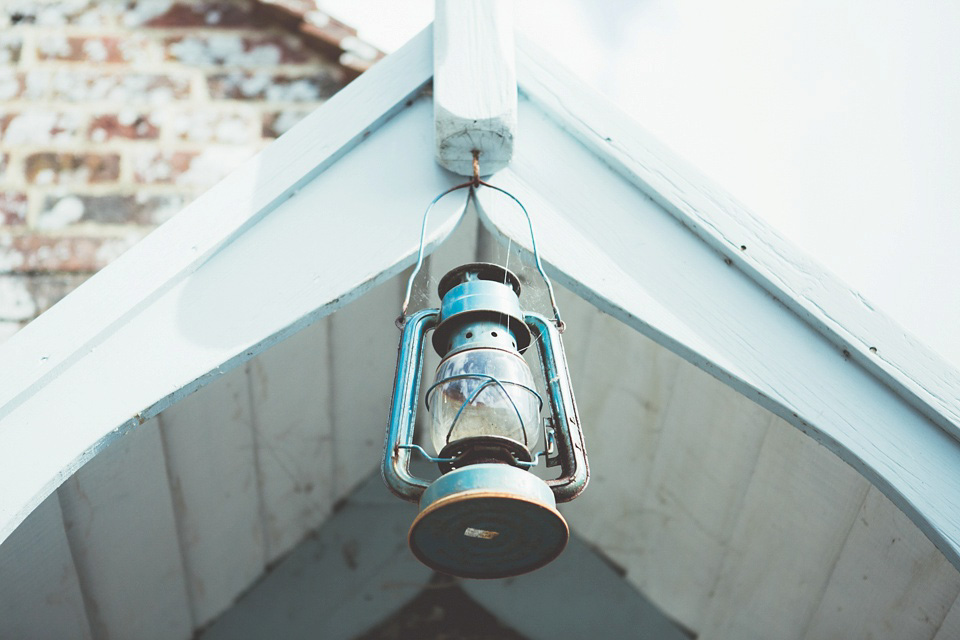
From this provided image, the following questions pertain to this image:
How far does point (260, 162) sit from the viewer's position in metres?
1.35

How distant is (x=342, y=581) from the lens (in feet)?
6.90

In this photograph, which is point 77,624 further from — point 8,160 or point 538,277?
point 8,160

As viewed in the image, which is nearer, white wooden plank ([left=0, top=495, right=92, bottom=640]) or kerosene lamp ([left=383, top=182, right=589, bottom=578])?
kerosene lamp ([left=383, top=182, right=589, bottom=578])

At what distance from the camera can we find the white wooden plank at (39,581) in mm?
1452

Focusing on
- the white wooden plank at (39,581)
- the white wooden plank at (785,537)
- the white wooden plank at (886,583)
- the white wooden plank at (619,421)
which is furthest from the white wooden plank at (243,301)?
the white wooden plank at (886,583)

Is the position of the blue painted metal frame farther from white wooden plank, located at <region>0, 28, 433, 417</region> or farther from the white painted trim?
white wooden plank, located at <region>0, 28, 433, 417</region>

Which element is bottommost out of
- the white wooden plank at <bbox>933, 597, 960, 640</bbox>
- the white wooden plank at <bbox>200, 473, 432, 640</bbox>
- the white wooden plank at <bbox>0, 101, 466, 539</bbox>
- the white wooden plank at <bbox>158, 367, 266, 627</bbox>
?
Answer: the white wooden plank at <bbox>200, 473, 432, 640</bbox>

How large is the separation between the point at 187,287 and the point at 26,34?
178cm

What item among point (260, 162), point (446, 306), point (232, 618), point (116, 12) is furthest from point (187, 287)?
point (116, 12)

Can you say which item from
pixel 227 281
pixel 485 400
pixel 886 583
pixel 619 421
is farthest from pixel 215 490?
pixel 886 583

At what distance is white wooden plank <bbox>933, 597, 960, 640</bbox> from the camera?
1.46 metres

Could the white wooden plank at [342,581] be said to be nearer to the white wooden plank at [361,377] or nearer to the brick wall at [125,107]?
the white wooden plank at [361,377]

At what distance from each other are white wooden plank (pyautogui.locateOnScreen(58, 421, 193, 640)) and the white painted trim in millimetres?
380

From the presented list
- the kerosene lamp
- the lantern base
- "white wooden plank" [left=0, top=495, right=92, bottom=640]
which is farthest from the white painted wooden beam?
"white wooden plank" [left=0, top=495, right=92, bottom=640]
